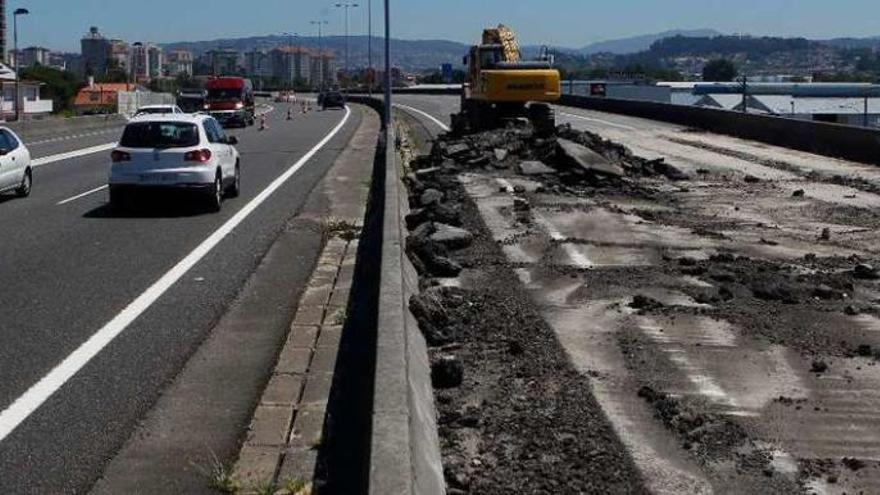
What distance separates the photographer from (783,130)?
3594 cm

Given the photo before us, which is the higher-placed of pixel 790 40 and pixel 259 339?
pixel 790 40

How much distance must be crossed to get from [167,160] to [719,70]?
237 ft

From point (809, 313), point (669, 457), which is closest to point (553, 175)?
point (809, 313)

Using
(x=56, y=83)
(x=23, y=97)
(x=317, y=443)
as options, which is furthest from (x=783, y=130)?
(x=56, y=83)

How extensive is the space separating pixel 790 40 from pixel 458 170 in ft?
259

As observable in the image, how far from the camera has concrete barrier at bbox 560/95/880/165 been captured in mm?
29850

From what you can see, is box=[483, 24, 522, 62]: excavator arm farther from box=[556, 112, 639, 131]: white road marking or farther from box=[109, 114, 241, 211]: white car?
box=[109, 114, 241, 211]: white car

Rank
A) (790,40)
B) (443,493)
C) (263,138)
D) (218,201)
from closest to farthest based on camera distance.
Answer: (443,493)
(218,201)
(263,138)
(790,40)

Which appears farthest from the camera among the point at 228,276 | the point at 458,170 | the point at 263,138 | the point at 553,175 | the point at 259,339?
the point at 263,138

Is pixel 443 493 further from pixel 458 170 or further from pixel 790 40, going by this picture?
pixel 790 40

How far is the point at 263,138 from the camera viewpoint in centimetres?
4869

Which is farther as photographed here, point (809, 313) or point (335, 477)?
point (809, 313)

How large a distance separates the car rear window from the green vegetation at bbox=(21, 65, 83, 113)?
115056mm

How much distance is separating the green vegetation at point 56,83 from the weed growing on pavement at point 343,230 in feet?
388
